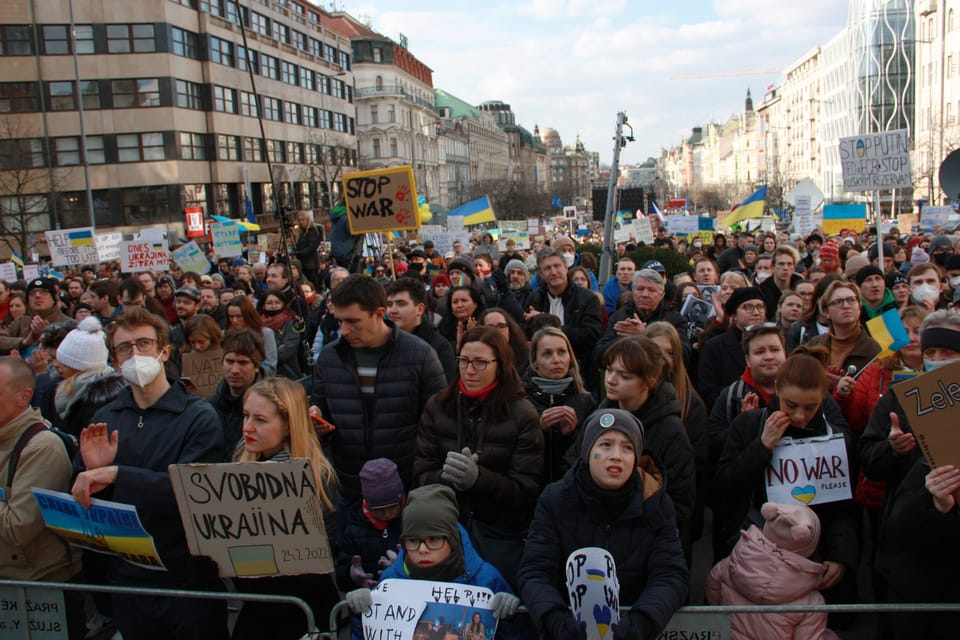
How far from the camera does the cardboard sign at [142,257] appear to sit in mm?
13930

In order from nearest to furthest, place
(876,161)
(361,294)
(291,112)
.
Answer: (361,294)
(876,161)
(291,112)

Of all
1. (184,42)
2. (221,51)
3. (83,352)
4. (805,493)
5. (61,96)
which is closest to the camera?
(805,493)

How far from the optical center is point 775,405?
4.00 meters

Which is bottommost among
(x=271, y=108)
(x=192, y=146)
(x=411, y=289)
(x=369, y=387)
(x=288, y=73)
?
(x=369, y=387)

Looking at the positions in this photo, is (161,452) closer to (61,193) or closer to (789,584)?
(789,584)

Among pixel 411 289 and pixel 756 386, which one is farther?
pixel 411 289

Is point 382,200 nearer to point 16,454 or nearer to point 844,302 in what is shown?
point 844,302

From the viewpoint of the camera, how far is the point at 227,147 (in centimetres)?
4838

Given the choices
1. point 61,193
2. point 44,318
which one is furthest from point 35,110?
point 44,318

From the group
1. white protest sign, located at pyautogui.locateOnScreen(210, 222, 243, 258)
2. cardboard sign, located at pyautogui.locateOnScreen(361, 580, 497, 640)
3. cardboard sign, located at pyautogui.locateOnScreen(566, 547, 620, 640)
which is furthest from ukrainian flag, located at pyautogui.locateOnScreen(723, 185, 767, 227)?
cardboard sign, located at pyautogui.locateOnScreen(361, 580, 497, 640)

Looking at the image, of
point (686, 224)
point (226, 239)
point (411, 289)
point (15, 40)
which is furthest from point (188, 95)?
point (411, 289)

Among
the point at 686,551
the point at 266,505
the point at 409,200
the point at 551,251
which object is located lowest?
the point at 686,551

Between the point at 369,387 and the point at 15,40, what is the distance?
45938mm

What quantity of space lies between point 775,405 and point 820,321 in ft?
7.29
